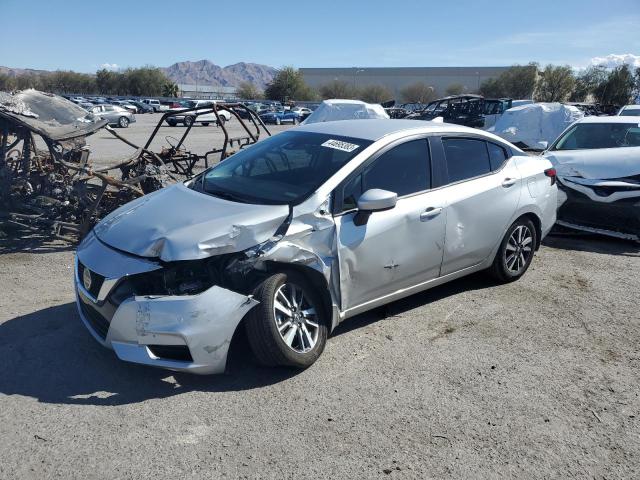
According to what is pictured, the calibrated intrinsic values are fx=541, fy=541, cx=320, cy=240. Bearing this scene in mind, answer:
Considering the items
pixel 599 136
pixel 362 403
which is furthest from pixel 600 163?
pixel 362 403

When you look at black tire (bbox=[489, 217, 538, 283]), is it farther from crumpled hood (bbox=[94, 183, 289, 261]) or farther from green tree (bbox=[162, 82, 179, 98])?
green tree (bbox=[162, 82, 179, 98])

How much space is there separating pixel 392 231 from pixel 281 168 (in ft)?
3.73

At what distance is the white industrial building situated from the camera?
97062 millimetres

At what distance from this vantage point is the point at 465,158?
16.8 ft

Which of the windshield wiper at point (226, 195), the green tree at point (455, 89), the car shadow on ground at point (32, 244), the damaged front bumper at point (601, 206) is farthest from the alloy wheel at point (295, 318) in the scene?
the green tree at point (455, 89)

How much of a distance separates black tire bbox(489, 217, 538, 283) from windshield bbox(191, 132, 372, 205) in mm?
1991

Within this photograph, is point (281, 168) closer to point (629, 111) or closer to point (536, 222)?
point (536, 222)

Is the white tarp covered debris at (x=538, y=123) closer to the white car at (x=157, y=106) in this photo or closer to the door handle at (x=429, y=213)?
the door handle at (x=429, y=213)

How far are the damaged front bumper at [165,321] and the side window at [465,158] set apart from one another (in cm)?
241

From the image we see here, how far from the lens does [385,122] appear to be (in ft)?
16.7

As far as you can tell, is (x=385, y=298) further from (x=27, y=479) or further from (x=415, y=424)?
(x=27, y=479)

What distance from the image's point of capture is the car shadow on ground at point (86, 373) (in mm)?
3541

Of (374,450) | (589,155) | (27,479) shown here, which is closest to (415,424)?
(374,450)

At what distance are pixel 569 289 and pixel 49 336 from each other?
4.98 meters
